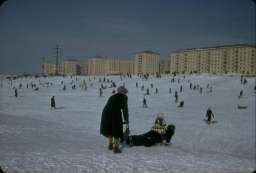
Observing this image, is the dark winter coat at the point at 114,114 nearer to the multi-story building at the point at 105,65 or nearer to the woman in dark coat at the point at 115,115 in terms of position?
the woman in dark coat at the point at 115,115

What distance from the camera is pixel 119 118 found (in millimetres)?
6973

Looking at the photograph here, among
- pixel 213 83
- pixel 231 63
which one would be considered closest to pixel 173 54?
pixel 231 63

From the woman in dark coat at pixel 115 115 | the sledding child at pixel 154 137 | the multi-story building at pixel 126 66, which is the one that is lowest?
the sledding child at pixel 154 137

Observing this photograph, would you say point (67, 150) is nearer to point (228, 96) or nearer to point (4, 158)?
point (4, 158)

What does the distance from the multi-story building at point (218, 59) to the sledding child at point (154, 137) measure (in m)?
108

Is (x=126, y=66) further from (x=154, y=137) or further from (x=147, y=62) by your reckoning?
(x=154, y=137)

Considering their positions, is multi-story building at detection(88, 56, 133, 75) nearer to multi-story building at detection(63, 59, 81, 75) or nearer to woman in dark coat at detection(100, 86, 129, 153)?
multi-story building at detection(63, 59, 81, 75)

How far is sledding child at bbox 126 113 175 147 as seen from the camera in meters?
7.92

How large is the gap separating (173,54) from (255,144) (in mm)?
127558

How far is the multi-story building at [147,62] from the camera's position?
505ft

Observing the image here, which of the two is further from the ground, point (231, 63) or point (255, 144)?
point (231, 63)

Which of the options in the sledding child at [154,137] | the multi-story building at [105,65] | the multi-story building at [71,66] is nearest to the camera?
the sledding child at [154,137]

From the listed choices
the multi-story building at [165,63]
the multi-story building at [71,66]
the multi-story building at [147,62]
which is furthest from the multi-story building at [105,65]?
the multi-story building at [147,62]

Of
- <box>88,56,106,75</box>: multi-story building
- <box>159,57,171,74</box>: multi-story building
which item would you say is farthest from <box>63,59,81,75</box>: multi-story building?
<box>159,57,171,74</box>: multi-story building
